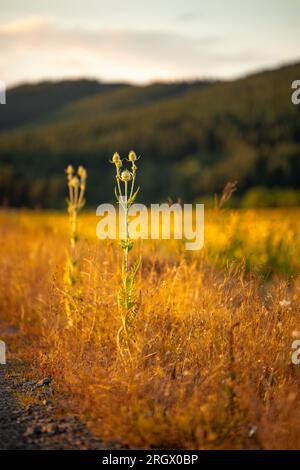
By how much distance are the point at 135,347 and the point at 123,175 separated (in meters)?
1.51

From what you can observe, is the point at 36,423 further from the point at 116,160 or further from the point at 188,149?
the point at 188,149

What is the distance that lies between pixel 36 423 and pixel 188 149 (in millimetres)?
67317

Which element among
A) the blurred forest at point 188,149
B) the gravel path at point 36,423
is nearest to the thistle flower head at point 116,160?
the gravel path at point 36,423

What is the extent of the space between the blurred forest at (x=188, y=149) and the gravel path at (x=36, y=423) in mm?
29789

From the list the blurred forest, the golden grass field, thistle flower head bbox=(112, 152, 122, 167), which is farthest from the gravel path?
the blurred forest

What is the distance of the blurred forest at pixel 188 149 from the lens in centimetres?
5044

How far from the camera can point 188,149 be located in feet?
229

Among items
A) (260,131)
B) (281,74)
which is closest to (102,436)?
(260,131)

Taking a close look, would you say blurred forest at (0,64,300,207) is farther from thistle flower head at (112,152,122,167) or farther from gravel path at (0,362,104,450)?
gravel path at (0,362,104,450)

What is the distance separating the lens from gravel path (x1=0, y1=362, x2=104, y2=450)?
11.8ft

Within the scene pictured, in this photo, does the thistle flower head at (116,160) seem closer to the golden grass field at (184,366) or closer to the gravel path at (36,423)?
the golden grass field at (184,366)

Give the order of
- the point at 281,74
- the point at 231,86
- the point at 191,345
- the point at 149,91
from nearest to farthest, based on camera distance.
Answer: the point at 191,345 < the point at 281,74 < the point at 231,86 < the point at 149,91
